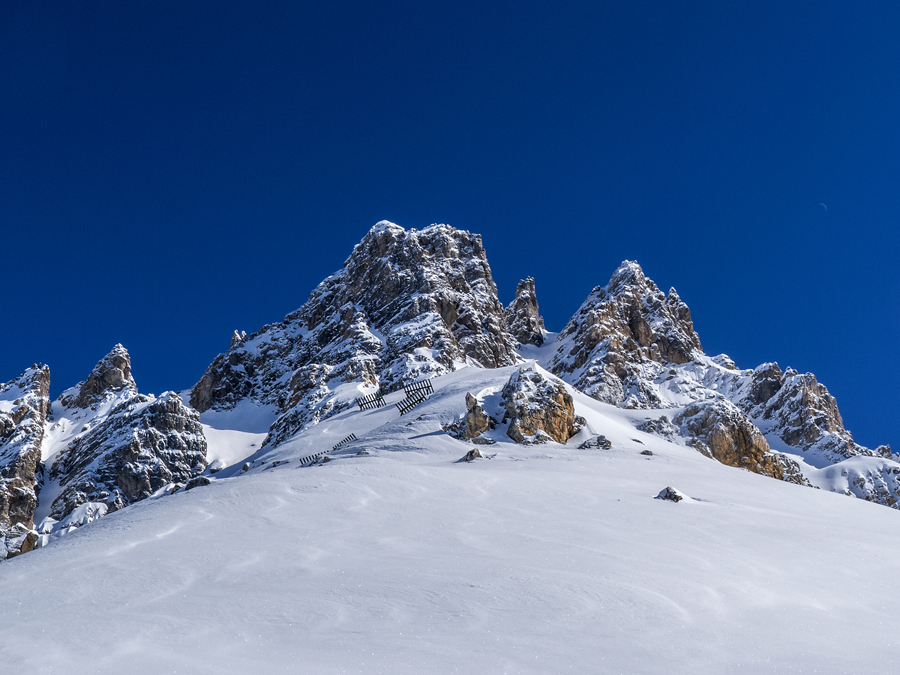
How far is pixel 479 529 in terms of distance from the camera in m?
13.4

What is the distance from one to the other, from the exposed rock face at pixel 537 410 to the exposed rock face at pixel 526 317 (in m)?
119

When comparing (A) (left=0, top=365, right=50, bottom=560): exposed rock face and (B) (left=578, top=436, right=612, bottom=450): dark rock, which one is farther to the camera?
(A) (left=0, top=365, right=50, bottom=560): exposed rock face

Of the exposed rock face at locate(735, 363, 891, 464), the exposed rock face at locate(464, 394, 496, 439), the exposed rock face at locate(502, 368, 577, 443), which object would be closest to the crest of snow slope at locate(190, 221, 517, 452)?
the exposed rock face at locate(502, 368, 577, 443)

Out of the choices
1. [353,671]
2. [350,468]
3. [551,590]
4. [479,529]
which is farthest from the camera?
[350,468]

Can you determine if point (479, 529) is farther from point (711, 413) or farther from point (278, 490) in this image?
point (711, 413)

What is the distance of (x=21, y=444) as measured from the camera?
91.6 metres

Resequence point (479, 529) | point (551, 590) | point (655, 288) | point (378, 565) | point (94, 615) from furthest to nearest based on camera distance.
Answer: point (655, 288) → point (479, 529) → point (378, 565) → point (551, 590) → point (94, 615)

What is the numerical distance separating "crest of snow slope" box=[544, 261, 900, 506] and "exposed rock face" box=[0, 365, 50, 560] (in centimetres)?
8574

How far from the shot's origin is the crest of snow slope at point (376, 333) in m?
93.1

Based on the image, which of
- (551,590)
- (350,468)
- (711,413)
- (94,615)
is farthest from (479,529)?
(711,413)

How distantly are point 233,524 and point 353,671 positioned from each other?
836cm

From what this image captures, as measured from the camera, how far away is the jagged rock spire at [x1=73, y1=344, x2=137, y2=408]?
11962 cm

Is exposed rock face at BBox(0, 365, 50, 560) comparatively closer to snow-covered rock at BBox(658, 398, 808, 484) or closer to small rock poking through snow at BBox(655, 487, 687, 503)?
snow-covered rock at BBox(658, 398, 808, 484)

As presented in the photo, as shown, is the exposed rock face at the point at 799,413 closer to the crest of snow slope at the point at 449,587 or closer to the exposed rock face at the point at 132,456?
the exposed rock face at the point at 132,456
